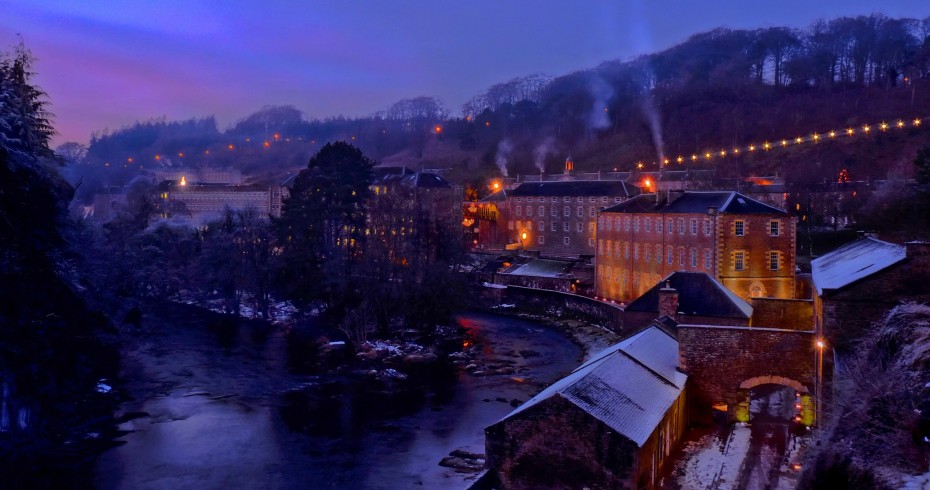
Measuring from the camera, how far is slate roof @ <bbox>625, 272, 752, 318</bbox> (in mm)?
28438

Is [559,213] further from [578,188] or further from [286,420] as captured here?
[286,420]

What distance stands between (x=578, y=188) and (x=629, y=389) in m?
48.4

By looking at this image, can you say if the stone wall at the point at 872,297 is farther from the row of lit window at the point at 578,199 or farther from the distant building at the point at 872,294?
the row of lit window at the point at 578,199

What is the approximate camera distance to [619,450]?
15609 millimetres

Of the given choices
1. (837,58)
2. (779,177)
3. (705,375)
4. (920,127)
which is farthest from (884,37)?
(705,375)

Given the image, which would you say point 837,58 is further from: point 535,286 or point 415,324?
point 415,324

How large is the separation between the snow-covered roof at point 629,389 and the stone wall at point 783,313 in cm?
600

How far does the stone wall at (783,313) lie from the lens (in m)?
26.7

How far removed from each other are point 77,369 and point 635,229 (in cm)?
3219

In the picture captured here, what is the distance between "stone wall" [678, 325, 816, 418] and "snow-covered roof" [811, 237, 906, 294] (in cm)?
191

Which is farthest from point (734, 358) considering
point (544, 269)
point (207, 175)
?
point (207, 175)

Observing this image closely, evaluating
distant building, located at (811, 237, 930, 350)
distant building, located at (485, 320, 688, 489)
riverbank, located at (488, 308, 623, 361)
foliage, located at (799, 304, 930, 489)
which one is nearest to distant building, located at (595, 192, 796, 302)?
riverbank, located at (488, 308, 623, 361)

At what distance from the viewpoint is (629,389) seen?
1839 cm

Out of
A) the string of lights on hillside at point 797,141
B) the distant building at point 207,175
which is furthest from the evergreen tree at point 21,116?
the distant building at point 207,175
